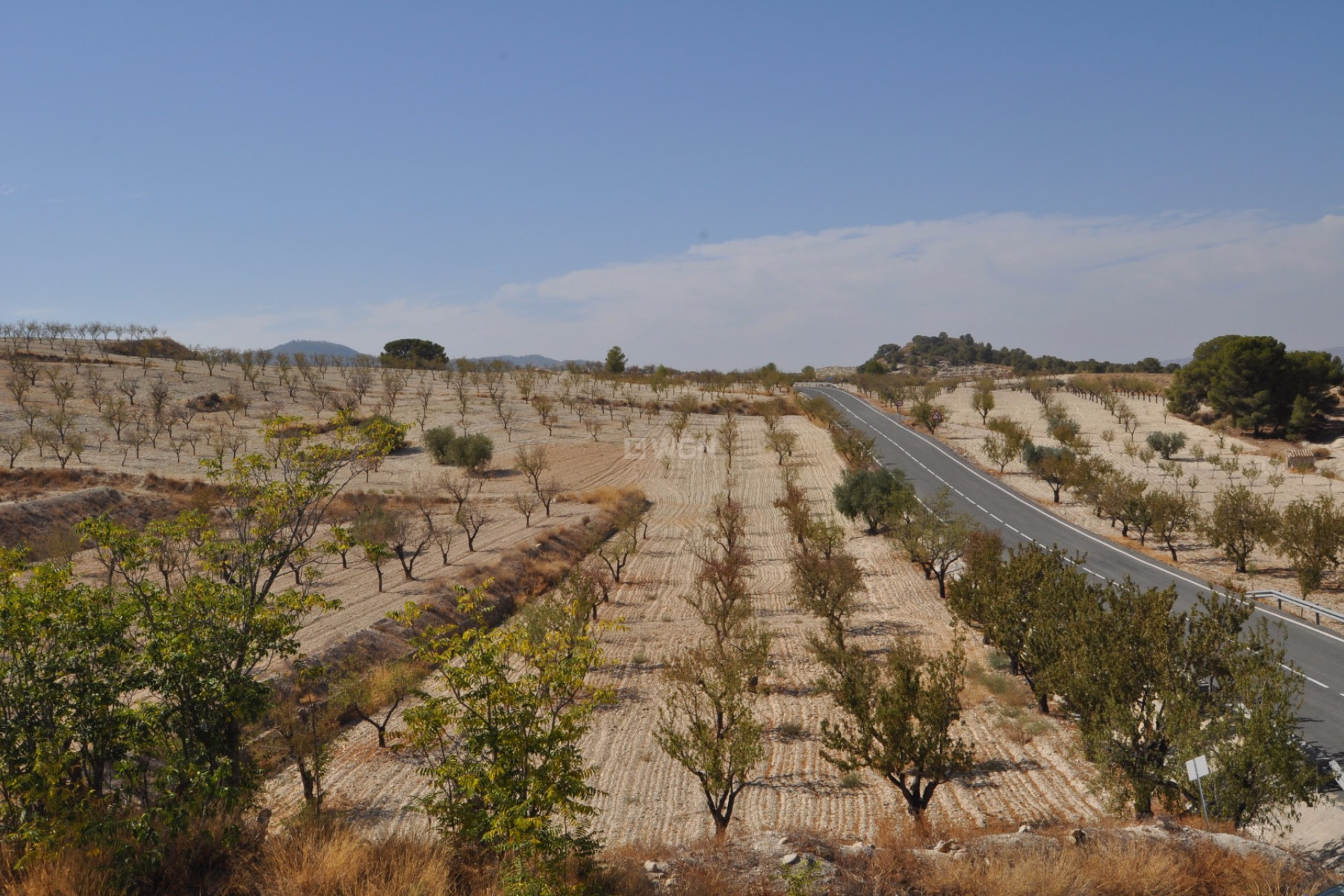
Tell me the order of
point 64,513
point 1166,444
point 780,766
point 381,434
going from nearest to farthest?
1. point 381,434
2. point 780,766
3. point 64,513
4. point 1166,444

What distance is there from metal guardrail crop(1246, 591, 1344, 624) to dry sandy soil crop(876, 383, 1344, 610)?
1.51 m

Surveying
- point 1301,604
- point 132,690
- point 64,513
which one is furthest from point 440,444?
point 132,690

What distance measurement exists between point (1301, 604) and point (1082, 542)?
15756 mm

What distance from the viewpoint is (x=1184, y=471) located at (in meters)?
64.9

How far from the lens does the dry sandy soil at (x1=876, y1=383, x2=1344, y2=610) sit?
3753 cm

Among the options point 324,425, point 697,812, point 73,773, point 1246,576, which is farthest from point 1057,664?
point 324,425

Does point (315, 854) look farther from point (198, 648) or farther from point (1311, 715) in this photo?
point (1311, 715)

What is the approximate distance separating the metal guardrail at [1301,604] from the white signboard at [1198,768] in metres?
21.7

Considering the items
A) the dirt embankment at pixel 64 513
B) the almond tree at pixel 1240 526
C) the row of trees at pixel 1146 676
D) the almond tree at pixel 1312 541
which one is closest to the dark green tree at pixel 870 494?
the almond tree at pixel 1240 526

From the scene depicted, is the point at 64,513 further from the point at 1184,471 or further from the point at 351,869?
the point at 1184,471

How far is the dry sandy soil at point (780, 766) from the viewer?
18.5m

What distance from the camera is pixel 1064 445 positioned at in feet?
233

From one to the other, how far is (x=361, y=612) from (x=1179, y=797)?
31070mm

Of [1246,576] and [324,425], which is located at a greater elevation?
[324,425]
